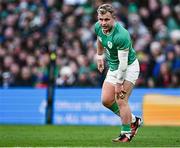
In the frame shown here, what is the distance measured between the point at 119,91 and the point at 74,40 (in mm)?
10672

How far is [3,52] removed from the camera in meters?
23.3

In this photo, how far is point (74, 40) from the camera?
2327cm

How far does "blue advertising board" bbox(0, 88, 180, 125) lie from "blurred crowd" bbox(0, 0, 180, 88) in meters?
0.71

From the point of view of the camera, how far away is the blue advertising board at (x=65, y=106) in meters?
20.4

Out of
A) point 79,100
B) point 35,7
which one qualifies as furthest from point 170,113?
point 35,7

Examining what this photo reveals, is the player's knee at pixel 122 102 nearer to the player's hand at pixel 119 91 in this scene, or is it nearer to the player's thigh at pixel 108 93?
Result: the player's hand at pixel 119 91

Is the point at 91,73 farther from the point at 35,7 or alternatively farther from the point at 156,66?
the point at 35,7

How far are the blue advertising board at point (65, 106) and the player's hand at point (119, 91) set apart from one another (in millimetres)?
7501

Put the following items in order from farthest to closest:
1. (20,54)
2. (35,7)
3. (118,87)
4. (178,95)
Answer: (35,7) → (20,54) → (178,95) → (118,87)

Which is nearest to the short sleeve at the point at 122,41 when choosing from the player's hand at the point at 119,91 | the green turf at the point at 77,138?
the player's hand at the point at 119,91

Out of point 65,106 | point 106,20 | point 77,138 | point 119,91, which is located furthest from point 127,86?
point 65,106

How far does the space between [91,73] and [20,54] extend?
2.76 metres

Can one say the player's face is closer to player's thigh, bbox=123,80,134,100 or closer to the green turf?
player's thigh, bbox=123,80,134,100

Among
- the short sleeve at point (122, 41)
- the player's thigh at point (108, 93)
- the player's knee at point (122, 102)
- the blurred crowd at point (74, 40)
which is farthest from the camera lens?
the blurred crowd at point (74, 40)
